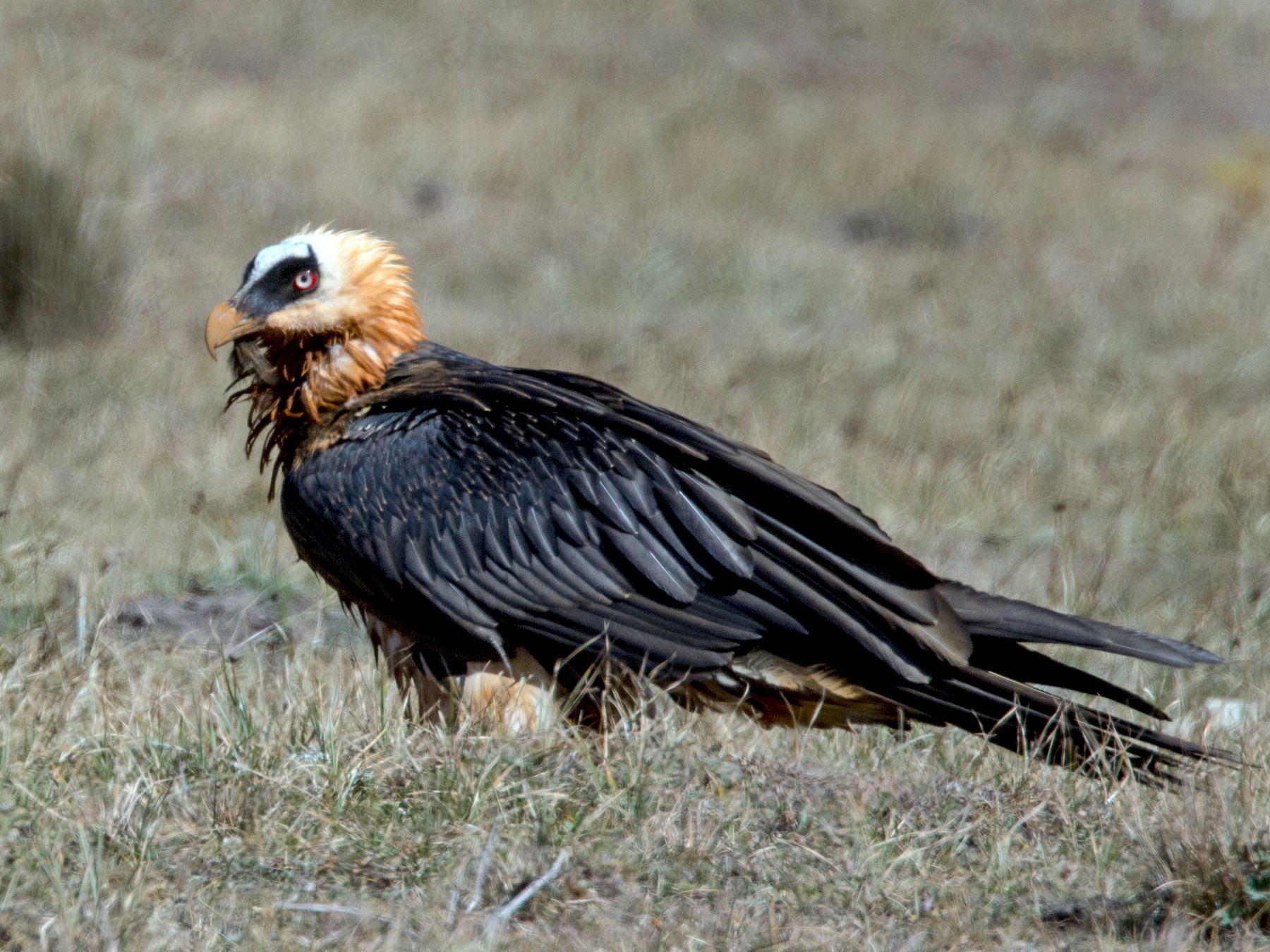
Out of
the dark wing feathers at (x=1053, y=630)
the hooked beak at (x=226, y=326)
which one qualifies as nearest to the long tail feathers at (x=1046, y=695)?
the dark wing feathers at (x=1053, y=630)

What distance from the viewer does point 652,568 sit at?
385cm

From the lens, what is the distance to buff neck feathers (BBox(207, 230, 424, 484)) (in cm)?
430

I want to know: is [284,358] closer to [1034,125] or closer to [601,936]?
[601,936]

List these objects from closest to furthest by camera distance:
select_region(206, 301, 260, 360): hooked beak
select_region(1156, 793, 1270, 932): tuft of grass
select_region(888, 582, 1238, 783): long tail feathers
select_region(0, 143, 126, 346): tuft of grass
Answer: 1. select_region(1156, 793, 1270, 932): tuft of grass
2. select_region(888, 582, 1238, 783): long tail feathers
3. select_region(206, 301, 260, 360): hooked beak
4. select_region(0, 143, 126, 346): tuft of grass

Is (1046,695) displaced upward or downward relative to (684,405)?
upward

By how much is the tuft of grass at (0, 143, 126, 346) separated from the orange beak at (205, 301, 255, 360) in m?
4.57

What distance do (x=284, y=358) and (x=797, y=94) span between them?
14.2 m

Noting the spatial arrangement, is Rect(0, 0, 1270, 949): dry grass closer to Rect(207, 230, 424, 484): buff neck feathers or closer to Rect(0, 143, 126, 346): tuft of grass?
Rect(0, 143, 126, 346): tuft of grass

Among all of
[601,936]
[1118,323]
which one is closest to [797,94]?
[1118,323]

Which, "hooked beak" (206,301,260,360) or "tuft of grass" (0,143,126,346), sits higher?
"hooked beak" (206,301,260,360)

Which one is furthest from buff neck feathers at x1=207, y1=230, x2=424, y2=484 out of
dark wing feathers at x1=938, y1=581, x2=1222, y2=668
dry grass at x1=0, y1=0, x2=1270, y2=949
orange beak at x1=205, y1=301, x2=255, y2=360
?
dark wing feathers at x1=938, y1=581, x2=1222, y2=668

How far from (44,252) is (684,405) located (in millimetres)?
3325

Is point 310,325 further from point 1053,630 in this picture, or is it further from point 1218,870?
point 1218,870

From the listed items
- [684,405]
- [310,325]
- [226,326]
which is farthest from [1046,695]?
[684,405]
